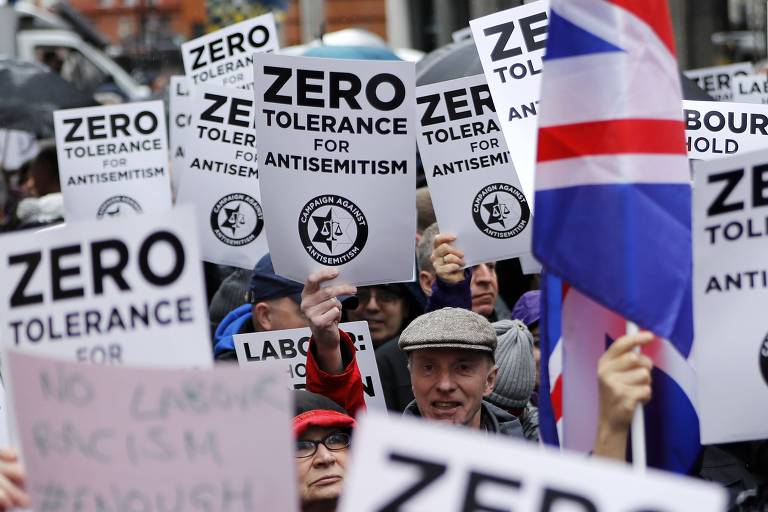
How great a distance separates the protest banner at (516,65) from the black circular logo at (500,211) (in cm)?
50

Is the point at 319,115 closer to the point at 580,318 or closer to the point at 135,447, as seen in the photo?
the point at 580,318

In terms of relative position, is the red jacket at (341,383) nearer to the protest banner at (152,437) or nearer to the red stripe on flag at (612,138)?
the red stripe on flag at (612,138)

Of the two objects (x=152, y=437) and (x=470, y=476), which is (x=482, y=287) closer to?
(x=152, y=437)

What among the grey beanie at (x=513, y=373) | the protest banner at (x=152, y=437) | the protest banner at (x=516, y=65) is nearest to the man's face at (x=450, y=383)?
the grey beanie at (x=513, y=373)

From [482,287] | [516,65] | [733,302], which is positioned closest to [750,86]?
[482,287]

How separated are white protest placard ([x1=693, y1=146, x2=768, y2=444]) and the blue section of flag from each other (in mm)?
381

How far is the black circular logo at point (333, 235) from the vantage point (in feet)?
18.1

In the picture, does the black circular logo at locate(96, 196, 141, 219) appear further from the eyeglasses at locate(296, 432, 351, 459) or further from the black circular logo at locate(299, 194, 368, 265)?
Result: the eyeglasses at locate(296, 432, 351, 459)

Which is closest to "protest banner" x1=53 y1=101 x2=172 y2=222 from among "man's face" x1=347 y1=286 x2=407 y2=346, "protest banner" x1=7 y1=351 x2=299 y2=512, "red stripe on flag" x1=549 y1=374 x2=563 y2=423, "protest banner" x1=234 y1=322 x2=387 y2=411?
"man's face" x1=347 y1=286 x2=407 y2=346

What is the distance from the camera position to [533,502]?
110 inches

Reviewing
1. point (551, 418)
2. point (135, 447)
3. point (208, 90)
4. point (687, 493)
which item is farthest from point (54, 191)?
point (687, 493)

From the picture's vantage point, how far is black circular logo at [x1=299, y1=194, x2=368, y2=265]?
5504 mm

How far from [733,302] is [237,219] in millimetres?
3754

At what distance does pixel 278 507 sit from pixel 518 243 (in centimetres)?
306
